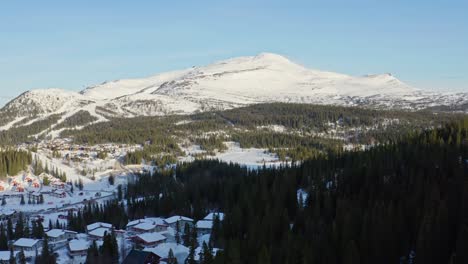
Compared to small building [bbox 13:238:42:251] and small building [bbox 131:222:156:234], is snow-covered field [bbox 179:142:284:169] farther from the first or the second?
small building [bbox 13:238:42:251]

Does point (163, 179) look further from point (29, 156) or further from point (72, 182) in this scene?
point (29, 156)

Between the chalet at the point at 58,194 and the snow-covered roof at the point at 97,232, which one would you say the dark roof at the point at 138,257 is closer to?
the snow-covered roof at the point at 97,232

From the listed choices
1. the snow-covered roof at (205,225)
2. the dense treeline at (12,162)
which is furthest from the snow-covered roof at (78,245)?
the dense treeline at (12,162)

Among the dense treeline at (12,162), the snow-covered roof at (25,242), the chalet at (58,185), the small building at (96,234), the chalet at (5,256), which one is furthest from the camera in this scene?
the dense treeline at (12,162)

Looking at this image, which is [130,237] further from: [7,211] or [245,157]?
[245,157]

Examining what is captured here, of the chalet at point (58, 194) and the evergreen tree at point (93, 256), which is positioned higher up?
the evergreen tree at point (93, 256)

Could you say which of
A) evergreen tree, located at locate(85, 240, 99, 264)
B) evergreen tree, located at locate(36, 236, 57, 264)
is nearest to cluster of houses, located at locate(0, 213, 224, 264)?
evergreen tree, located at locate(85, 240, 99, 264)

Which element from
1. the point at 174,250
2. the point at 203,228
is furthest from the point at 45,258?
the point at 203,228
